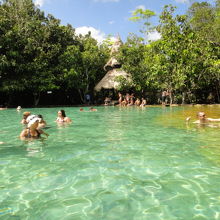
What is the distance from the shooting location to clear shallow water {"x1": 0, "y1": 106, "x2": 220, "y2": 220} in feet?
11.1

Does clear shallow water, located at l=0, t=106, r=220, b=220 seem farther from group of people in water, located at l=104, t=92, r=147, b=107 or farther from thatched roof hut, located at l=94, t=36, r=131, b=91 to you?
thatched roof hut, located at l=94, t=36, r=131, b=91

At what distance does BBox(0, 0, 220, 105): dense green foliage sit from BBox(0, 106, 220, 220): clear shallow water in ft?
63.0

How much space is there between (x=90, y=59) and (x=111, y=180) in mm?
26697

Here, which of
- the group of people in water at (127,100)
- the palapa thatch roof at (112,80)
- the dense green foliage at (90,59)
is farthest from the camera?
the palapa thatch roof at (112,80)

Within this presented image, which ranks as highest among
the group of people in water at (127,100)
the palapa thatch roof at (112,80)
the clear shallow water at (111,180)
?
the palapa thatch roof at (112,80)

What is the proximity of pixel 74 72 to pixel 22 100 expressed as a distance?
744 centimetres

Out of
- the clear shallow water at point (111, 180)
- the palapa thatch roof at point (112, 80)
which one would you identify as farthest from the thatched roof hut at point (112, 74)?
the clear shallow water at point (111, 180)

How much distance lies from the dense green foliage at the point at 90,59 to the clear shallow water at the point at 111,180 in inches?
756

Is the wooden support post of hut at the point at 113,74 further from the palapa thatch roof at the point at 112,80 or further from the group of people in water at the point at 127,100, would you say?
the group of people in water at the point at 127,100

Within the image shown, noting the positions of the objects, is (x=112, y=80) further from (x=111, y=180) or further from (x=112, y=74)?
(x=111, y=180)

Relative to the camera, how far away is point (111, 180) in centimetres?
443

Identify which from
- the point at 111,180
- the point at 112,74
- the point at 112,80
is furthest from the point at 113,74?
the point at 111,180

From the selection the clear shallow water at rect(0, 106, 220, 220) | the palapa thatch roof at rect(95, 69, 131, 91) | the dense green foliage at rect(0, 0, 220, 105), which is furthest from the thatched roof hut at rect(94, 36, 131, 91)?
the clear shallow water at rect(0, 106, 220, 220)

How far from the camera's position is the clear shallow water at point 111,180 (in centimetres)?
338
